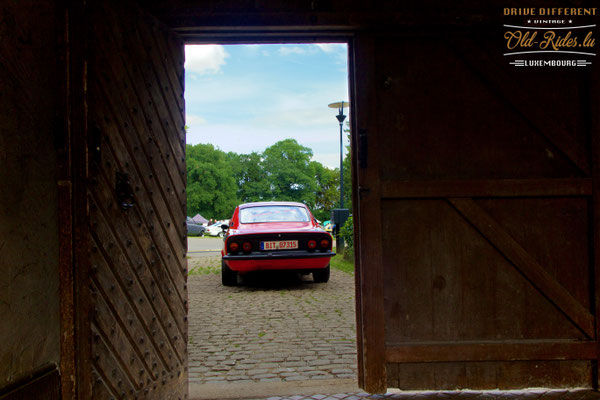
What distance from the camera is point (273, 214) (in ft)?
26.4

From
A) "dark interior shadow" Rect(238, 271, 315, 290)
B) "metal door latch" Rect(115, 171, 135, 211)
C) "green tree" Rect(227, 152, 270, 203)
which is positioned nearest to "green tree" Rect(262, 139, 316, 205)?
"green tree" Rect(227, 152, 270, 203)

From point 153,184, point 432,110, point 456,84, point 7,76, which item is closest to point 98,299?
point 153,184

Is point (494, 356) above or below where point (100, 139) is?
below

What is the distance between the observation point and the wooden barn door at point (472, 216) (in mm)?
3018

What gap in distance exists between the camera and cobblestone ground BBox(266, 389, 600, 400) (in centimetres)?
291

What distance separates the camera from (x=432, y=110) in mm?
3104

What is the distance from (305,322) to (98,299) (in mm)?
3380

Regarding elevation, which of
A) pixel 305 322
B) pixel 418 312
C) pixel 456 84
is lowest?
pixel 305 322

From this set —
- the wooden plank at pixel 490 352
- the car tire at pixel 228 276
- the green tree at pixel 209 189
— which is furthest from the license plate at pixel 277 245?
the green tree at pixel 209 189

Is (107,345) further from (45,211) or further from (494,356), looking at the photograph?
(494,356)

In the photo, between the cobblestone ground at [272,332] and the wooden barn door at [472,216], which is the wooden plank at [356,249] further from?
the cobblestone ground at [272,332]

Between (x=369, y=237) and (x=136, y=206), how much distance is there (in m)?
1.57

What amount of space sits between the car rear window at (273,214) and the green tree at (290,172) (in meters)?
51.5

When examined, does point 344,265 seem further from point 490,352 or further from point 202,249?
point 202,249
